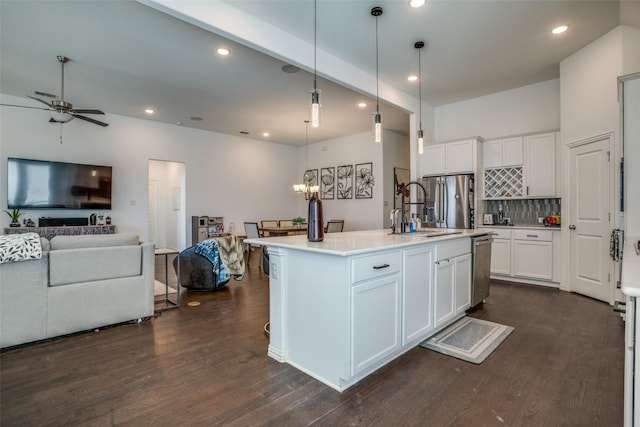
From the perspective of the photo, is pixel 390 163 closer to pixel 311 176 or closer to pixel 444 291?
pixel 311 176

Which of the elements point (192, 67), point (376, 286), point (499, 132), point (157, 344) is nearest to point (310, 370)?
point (376, 286)

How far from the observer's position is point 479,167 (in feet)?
16.9

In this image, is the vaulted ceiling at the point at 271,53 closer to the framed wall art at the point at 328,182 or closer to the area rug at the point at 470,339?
the framed wall art at the point at 328,182

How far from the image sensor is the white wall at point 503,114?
4883mm

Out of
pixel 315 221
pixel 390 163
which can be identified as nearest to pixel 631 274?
pixel 315 221

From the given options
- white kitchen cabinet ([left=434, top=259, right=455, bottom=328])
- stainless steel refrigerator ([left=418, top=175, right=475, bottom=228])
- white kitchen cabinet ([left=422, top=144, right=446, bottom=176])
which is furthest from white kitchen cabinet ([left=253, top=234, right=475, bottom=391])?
white kitchen cabinet ([left=422, top=144, right=446, bottom=176])

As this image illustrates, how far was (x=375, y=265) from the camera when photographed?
2049 millimetres

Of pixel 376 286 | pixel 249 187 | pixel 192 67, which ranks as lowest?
pixel 376 286

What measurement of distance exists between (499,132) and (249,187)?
604 centimetres

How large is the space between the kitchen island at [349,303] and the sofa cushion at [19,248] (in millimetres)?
1826

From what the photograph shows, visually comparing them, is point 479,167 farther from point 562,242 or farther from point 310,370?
point 310,370

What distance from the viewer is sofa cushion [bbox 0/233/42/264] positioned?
95.0 inches

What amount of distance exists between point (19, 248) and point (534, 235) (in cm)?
593

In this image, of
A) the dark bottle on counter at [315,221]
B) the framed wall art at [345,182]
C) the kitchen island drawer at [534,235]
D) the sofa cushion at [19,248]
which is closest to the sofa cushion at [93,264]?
the sofa cushion at [19,248]
